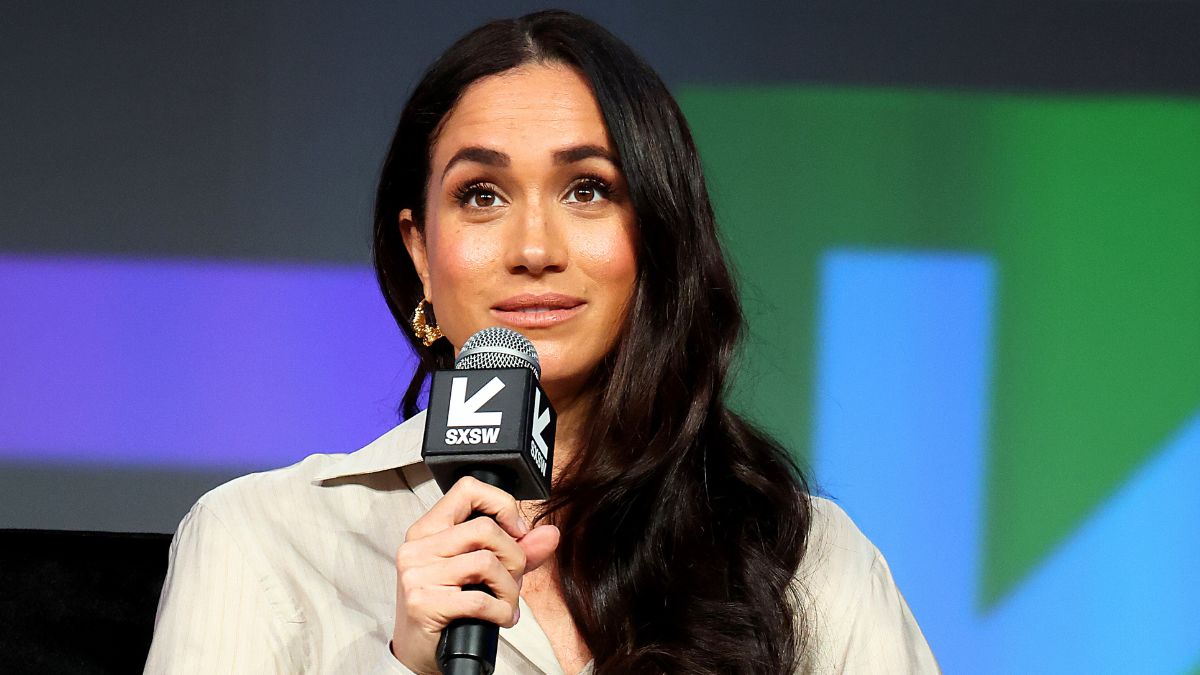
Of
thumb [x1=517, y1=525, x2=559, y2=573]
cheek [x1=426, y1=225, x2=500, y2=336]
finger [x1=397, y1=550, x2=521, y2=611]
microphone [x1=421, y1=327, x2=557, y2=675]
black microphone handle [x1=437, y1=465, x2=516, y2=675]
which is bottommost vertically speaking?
black microphone handle [x1=437, y1=465, x2=516, y2=675]

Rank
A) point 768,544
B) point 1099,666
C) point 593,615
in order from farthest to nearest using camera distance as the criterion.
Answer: point 1099,666
point 768,544
point 593,615

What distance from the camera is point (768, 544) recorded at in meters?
1.79

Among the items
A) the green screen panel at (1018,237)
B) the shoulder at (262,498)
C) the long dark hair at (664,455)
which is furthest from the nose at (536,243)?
the green screen panel at (1018,237)

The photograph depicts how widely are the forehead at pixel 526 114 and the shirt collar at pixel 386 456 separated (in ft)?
1.09

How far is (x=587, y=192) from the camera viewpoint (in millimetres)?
1780

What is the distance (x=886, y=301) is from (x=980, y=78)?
18.8 inches

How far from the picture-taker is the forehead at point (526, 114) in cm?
178

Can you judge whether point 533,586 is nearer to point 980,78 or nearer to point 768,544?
point 768,544

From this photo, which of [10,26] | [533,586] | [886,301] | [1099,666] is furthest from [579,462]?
[10,26]

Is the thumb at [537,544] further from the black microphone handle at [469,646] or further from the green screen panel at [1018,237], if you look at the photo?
the green screen panel at [1018,237]

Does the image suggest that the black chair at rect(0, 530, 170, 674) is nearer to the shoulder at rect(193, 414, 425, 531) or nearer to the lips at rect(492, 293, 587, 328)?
the shoulder at rect(193, 414, 425, 531)

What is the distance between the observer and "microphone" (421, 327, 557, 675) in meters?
1.16

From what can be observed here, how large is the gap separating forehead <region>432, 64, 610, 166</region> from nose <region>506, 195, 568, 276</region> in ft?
0.28

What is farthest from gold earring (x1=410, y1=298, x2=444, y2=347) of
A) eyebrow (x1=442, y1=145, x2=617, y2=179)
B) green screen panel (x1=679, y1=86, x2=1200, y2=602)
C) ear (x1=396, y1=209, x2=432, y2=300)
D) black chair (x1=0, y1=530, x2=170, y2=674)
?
green screen panel (x1=679, y1=86, x2=1200, y2=602)
